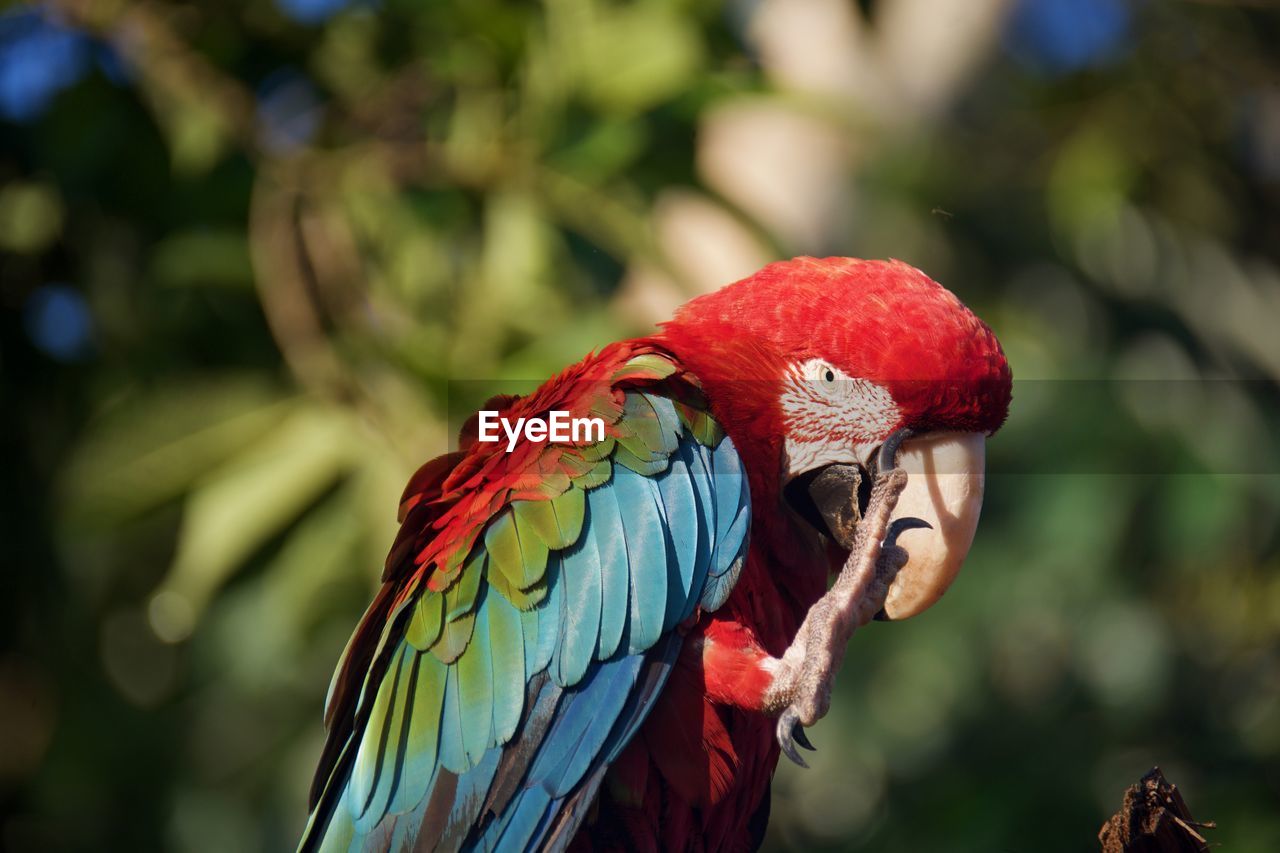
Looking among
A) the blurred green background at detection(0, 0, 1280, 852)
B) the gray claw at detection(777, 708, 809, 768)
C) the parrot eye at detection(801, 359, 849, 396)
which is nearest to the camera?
the gray claw at detection(777, 708, 809, 768)

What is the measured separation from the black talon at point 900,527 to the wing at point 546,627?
10cm

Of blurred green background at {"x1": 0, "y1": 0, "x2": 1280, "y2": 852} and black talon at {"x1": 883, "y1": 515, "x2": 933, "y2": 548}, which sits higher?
black talon at {"x1": 883, "y1": 515, "x2": 933, "y2": 548}

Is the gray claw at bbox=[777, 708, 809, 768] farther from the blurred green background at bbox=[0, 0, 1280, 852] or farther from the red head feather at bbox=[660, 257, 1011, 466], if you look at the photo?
the blurred green background at bbox=[0, 0, 1280, 852]

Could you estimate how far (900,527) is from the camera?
0.80 meters

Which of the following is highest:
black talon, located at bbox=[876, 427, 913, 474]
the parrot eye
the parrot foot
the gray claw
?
the parrot eye

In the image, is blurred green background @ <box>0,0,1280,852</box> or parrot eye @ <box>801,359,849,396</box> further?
blurred green background @ <box>0,0,1280,852</box>

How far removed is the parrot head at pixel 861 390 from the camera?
81cm

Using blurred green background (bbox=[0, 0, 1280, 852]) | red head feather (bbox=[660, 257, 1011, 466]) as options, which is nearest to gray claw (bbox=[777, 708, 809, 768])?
red head feather (bbox=[660, 257, 1011, 466])

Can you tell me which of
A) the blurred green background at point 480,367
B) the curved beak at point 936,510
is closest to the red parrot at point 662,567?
the curved beak at point 936,510

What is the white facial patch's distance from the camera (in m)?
0.83

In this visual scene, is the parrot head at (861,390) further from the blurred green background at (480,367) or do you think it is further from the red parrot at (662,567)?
the blurred green background at (480,367)

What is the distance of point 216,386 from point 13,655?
2.03 ft

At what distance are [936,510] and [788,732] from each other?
0.60ft

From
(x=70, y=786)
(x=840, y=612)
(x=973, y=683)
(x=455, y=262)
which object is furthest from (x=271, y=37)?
(x=973, y=683)
